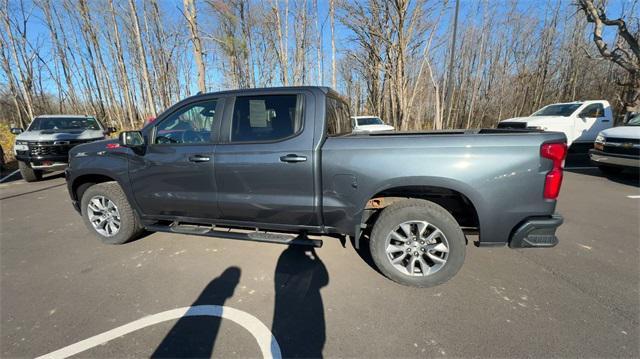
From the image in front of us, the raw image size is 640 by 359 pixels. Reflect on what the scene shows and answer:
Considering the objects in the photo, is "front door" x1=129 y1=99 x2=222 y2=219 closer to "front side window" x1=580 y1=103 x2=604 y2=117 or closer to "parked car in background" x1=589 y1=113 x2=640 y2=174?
"parked car in background" x1=589 y1=113 x2=640 y2=174

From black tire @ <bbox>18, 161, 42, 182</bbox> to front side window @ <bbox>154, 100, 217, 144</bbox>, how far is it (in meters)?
7.56

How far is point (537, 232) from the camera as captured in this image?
241 centimetres

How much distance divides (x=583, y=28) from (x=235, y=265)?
25.6m

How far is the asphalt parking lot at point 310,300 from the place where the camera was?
6.59 feet

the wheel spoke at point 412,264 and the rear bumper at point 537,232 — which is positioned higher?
the rear bumper at point 537,232

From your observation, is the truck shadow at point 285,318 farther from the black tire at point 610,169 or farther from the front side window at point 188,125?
the black tire at point 610,169

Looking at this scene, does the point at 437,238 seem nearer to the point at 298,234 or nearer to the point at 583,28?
the point at 298,234

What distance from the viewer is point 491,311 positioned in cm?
233

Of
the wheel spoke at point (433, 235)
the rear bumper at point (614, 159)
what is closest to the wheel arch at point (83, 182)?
the wheel spoke at point (433, 235)

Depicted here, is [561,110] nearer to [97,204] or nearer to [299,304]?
[299,304]

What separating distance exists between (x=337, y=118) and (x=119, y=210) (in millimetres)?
3076

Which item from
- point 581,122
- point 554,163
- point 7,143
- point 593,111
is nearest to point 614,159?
point 581,122

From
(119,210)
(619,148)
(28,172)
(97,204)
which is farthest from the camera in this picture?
(28,172)

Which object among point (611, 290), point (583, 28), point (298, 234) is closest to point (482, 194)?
point (611, 290)
